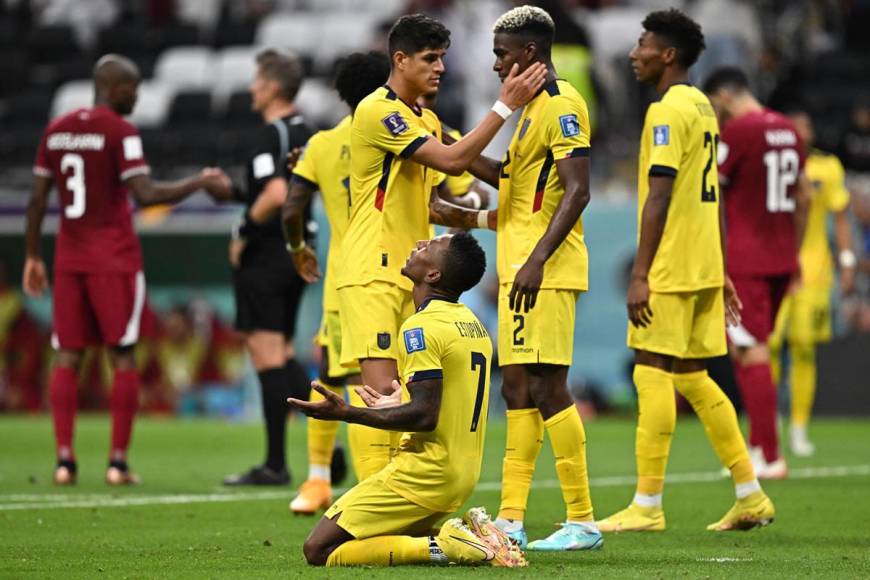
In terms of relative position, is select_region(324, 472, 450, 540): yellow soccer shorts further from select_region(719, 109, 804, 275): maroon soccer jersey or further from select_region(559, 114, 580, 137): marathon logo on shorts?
select_region(719, 109, 804, 275): maroon soccer jersey

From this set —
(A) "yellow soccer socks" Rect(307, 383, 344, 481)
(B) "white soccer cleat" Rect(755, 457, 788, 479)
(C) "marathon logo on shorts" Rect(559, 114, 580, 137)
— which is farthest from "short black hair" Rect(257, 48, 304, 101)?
(B) "white soccer cleat" Rect(755, 457, 788, 479)

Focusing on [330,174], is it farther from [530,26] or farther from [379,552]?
[379,552]

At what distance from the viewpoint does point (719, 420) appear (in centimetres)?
778

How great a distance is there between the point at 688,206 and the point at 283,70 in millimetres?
3161

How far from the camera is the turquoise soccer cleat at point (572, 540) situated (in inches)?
269

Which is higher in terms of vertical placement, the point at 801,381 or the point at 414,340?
the point at 414,340

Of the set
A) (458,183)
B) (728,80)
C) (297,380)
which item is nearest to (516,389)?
(458,183)

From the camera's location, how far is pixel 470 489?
20.4ft

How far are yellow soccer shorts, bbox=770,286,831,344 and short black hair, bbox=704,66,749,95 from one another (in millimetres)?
2661

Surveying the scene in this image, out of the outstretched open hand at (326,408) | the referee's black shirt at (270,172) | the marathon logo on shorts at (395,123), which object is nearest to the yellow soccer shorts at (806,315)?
the referee's black shirt at (270,172)

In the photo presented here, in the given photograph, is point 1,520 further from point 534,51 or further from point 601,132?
point 601,132

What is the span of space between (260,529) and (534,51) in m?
2.64

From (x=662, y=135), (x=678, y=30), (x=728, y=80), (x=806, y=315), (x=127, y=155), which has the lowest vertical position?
(x=806, y=315)

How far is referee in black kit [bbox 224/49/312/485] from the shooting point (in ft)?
32.4
